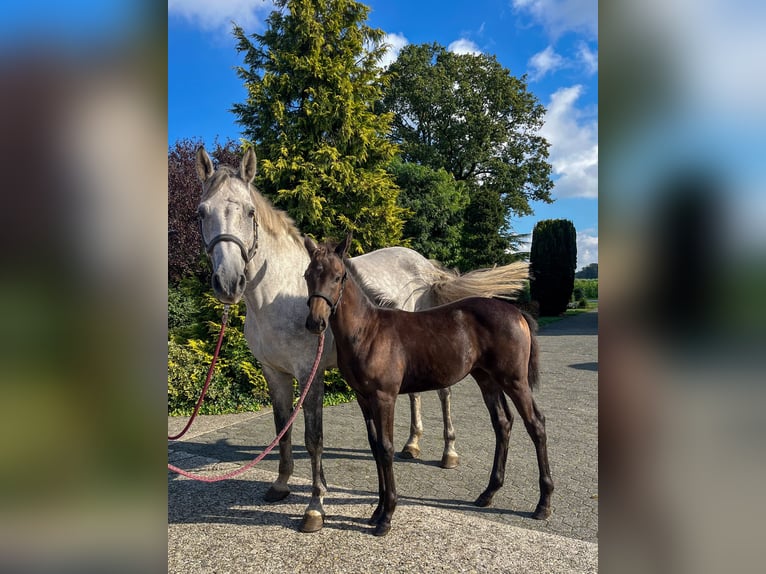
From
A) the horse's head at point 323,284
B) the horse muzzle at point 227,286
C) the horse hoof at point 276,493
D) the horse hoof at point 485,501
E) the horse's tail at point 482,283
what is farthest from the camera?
the horse's tail at point 482,283

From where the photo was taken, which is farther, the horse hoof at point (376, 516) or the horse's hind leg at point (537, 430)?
the horse's hind leg at point (537, 430)

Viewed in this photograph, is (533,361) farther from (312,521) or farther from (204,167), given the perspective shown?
(204,167)

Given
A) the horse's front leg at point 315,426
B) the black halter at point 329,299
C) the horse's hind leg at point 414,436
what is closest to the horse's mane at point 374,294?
the black halter at point 329,299

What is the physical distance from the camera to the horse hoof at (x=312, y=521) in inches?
131

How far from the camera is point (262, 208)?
3561 millimetres

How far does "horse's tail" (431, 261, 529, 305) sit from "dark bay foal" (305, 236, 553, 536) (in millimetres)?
697

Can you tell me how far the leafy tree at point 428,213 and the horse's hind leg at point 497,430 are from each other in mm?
12092

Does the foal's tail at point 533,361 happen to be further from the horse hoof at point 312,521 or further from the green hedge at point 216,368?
the green hedge at point 216,368

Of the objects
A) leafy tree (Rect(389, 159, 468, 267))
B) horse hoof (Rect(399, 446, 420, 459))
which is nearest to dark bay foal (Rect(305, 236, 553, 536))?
horse hoof (Rect(399, 446, 420, 459))

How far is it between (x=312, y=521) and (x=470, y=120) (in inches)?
1109

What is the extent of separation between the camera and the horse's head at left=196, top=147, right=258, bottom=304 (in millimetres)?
2918

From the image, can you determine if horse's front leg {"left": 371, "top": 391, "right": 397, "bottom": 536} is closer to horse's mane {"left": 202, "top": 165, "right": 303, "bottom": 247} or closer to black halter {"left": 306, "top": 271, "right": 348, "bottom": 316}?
black halter {"left": 306, "top": 271, "right": 348, "bottom": 316}
